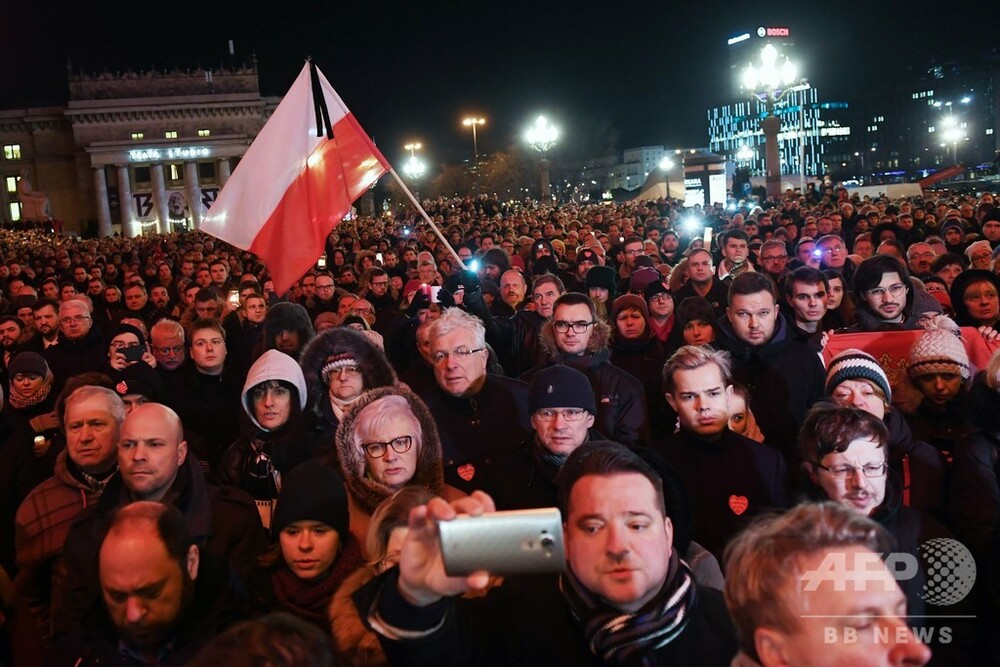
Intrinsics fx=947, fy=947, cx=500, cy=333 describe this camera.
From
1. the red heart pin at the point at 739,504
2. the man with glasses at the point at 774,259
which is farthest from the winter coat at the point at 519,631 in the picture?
the man with glasses at the point at 774,259

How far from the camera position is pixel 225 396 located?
6.84m

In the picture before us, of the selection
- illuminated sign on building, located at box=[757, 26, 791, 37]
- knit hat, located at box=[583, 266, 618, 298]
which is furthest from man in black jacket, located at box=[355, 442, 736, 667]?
illuminated sign on building, located at box=[757, 26, 791, 37]

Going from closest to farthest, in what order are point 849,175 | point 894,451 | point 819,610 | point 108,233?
point 819,610, point 894,451, point 108,233, point 849,175

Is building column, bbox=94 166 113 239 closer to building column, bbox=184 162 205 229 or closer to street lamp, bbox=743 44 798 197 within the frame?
building column, bbox=184 162 205 229

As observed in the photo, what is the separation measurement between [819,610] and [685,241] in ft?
48.3

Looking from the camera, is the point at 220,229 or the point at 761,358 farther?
the point at 220,229

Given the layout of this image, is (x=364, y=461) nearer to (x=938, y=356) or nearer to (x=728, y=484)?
(x=728, y=484)

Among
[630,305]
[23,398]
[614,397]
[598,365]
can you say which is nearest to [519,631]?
[614,397]

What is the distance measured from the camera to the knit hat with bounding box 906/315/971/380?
481 cm

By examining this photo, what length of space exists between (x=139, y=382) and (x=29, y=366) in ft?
3.13

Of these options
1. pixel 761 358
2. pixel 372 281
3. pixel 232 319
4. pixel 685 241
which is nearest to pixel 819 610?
pixel 761 358

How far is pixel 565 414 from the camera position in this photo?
4.29m

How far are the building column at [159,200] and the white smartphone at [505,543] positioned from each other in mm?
88738

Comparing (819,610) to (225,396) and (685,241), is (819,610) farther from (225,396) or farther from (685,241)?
(685,241)
